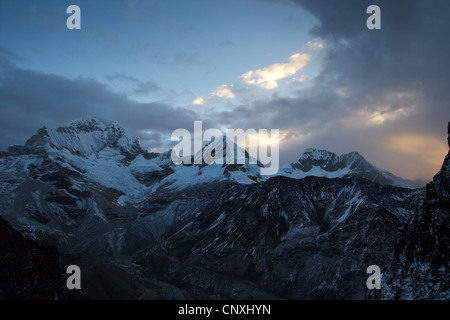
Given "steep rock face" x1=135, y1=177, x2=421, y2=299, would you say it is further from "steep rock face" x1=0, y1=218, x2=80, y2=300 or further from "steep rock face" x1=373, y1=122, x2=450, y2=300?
"steep rock face" x1=0, y1=218, x2=80, y2=300

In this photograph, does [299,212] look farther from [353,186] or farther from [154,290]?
[154,290]

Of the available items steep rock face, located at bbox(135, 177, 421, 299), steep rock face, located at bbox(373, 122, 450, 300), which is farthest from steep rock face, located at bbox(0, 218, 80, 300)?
steep rock face, located at bbox(373, 122, 450, 300)

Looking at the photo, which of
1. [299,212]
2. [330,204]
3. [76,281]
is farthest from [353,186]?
[76,281]

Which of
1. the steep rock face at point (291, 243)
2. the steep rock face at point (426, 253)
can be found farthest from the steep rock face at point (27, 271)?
the steep rock face at point (426, 253)

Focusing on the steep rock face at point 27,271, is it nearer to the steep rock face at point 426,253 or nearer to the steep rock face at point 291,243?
the steep rock face at point 291,243

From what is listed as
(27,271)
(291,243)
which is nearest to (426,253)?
(27,271)
